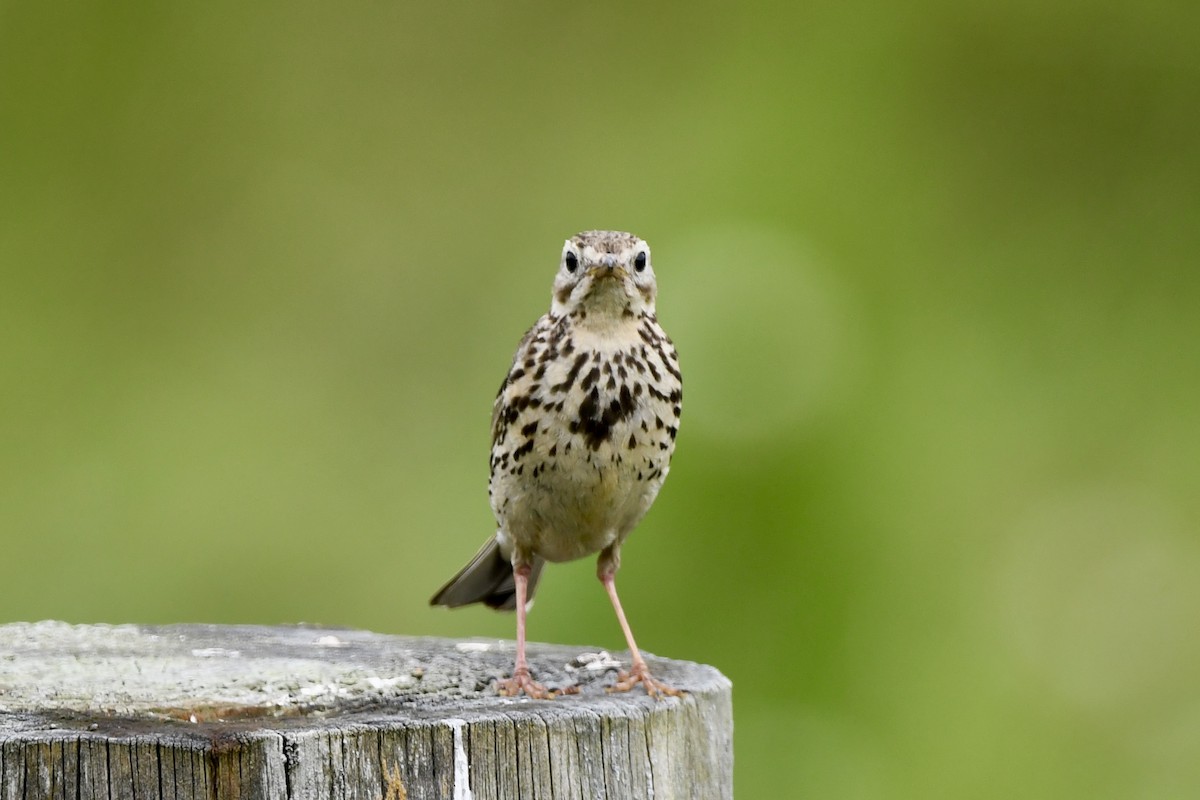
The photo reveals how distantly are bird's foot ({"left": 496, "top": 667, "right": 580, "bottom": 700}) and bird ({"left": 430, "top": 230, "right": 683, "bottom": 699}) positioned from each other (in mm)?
414

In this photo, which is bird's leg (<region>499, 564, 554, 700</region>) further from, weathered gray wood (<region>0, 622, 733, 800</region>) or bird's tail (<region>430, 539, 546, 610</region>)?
bird's tail (<region>430, 539, 546, 610</region>)

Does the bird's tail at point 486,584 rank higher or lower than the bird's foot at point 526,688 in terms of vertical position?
higher

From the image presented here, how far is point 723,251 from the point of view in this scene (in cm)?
865

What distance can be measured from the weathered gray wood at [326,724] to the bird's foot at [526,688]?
0.15 ft

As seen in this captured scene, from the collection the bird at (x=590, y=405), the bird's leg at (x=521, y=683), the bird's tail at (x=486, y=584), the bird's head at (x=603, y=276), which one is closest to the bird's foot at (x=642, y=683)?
the bird's leg at (x=521, y=683)

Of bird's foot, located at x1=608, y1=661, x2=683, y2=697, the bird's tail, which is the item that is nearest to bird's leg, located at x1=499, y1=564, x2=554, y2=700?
bird's foot, located at x1=608, y1=661, x2=683, y2=697

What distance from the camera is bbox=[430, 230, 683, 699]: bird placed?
15.2ft

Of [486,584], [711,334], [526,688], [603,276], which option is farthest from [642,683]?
[711,334]

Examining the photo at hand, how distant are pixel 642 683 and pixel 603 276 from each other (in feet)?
3.95

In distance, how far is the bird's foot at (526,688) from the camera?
386 centimetres

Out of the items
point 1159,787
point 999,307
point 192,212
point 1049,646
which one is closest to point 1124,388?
point 999,307

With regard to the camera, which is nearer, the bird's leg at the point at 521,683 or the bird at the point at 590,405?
the bird's leg at the point at 521,683

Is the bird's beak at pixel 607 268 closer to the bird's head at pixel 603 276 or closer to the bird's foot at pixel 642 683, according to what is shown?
the bird's head at pixel 603 276

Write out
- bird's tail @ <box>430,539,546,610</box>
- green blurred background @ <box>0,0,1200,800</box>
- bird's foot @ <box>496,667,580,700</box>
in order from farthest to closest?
green blurred background @ <box>0,0,1200,800</box>, bird's tail @ <box>430,539,546,610</box>, bird's foot @ <box>496,667,580,700</box>
